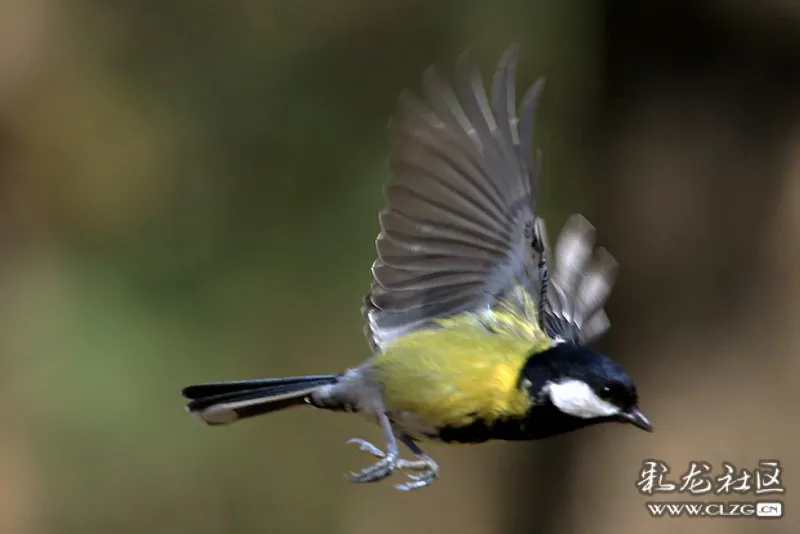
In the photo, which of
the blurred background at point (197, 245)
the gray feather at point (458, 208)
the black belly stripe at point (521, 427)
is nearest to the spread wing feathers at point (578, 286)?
the gray feather at point (458, 208)

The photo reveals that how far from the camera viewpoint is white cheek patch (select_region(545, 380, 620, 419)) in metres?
0.77

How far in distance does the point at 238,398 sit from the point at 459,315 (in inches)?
10.3

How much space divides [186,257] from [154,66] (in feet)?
1.56

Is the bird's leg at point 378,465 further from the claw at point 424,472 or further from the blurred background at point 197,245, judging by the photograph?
the blurred background at point 197,245

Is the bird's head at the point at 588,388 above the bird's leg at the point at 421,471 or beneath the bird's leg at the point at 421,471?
above

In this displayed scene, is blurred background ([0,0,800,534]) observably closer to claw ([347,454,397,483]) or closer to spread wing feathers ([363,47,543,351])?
spread wing feathers ([363,47,543,351])

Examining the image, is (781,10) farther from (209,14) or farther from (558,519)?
(209,14)

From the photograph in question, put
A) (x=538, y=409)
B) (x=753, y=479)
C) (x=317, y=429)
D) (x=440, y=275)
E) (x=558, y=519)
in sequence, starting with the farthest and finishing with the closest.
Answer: (x=317, y=429) → (x=558, y=519) → (x=753, y=479) → (x=440, y=275) → (x=538, y=409)

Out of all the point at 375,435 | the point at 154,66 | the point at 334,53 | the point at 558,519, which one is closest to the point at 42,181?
the point at 154,66

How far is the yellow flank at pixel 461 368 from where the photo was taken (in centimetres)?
86

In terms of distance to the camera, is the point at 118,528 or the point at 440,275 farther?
the point at 118,528

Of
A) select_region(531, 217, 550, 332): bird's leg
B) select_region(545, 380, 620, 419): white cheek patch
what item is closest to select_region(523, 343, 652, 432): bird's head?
select_region(545, 380, 620, 419): white cheek patch

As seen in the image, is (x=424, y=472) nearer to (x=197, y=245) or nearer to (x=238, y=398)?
(x=238, y=398)

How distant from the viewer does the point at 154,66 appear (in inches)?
83.7
